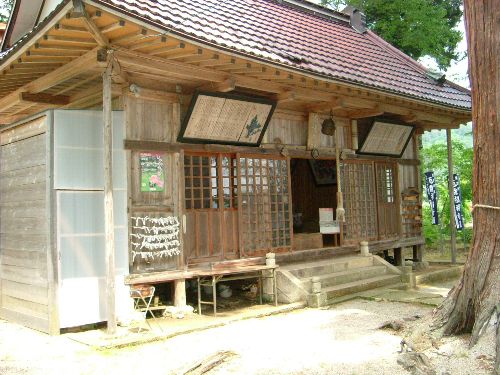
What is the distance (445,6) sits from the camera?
19688mm

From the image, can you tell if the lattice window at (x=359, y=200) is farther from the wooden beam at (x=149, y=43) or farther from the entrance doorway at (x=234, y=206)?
the wooden beam at (x=149, y=43)

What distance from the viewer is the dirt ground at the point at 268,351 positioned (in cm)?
505

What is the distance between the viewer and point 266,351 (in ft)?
19.2

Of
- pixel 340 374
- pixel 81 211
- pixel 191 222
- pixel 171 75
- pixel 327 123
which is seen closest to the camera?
pixel 340 374

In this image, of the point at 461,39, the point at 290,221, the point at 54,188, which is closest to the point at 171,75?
the point at 54,188

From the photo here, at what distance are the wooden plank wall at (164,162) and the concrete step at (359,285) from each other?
9.47 feet

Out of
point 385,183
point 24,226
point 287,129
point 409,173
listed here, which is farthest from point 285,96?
point 409,173

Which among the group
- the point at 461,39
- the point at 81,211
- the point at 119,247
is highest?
the point at 461,39

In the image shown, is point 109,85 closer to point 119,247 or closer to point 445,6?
point 119,247

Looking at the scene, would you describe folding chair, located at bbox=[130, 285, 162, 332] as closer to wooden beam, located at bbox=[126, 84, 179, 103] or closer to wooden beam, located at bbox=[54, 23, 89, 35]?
wooden beam, located at bbox=[126, 84, 179, 103]

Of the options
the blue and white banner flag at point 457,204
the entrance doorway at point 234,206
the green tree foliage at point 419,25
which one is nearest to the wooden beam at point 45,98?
the entrance doorway at point 234,206

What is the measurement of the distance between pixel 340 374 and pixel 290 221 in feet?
17.5

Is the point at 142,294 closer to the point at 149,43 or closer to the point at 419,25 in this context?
the point at 149,43

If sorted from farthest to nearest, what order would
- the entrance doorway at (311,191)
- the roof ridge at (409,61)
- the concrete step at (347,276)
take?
the entrance doorway at (311,191) < the roof ridge at (409,61) < the concrete step at (347,276)
